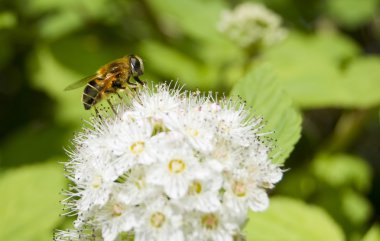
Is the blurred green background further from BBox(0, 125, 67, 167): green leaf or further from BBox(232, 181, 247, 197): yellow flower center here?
BBox(232, 181, 247, 197): yellow flower center

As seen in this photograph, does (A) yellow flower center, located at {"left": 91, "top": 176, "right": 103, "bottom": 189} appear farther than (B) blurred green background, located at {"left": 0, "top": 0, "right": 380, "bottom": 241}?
No

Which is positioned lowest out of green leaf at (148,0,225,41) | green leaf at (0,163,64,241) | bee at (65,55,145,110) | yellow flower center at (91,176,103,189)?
green leaf at (0,163,64,241)

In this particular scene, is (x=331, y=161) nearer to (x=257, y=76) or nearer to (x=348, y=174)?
(x=348, y=174)

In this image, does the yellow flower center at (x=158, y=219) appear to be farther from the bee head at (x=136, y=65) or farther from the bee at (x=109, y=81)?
the bee head at (x=136, y=65)

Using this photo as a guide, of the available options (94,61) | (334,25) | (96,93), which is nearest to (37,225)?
(96,93)

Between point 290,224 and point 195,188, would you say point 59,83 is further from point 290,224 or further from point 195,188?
point 195,188

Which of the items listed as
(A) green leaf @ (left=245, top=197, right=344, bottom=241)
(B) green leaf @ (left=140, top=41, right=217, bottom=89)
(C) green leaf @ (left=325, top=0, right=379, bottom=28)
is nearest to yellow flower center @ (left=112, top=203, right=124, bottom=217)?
(A) green leaf @ (left=245, top=197, right=344, bottom=241)

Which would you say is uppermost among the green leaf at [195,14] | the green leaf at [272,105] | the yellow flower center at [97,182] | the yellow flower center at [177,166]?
the green leaf at [195,14]

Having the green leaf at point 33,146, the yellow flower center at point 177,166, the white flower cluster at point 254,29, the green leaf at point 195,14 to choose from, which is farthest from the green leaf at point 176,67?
the yellow flower center at point 177,166
